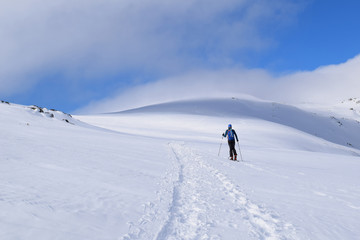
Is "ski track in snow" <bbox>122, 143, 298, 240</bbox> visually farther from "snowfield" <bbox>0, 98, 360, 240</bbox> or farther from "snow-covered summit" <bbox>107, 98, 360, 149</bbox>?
"snow-covered summit" <bbox>107, 98, 360, 149</bbox>

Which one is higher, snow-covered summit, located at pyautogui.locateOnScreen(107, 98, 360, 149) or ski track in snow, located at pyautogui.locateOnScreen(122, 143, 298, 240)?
snow-covered summit, located at pyautogui.locateOnScreen(107, 98, 360, 149)

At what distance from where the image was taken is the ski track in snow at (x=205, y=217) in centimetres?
384

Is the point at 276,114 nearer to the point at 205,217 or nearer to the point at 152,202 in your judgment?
the point at 152,202

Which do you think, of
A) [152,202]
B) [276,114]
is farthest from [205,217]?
[276,114]

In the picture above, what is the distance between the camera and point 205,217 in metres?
4.52

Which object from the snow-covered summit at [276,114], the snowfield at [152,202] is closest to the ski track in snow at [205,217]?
the snowfield at [152,202]

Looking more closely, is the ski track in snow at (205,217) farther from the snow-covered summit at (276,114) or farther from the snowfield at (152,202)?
the snow-covered summit at (276,114)

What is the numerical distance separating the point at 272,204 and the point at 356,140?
70.2 meters

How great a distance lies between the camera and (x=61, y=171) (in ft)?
21.8

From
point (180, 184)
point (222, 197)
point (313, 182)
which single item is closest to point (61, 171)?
point (180, 184)

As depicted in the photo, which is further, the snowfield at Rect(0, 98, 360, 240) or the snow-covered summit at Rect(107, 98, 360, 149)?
the snow-covered summit at Rect(107, 98, 360, 149)

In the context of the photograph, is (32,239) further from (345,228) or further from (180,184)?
(345,228)

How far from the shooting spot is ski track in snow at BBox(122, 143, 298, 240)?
384 cm

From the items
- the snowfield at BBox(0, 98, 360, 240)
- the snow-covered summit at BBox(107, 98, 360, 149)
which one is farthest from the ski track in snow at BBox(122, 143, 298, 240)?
the snow-covered summit at BBox(107, 98, 360, 149)
